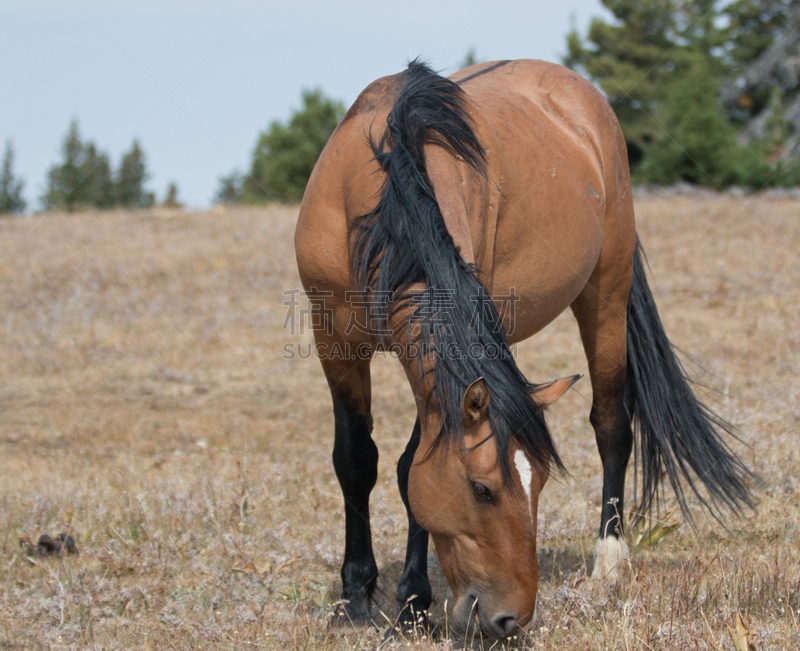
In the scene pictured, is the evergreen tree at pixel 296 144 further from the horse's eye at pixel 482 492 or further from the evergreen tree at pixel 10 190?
the horse's eye at pixel 482 492

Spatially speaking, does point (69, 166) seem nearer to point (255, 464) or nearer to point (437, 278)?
point (255, 464)

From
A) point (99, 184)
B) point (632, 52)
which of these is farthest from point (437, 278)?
point (99, 184)

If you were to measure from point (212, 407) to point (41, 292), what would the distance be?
551 centimetres

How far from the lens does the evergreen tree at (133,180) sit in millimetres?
50438

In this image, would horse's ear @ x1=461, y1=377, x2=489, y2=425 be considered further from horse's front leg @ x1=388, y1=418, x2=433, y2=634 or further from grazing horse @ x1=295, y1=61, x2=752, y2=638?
horse's front leg @ x1=388, y1=418, x2=433, y2=634

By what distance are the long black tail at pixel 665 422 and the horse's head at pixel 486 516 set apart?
75.9 inches

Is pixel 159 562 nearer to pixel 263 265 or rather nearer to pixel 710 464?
pixel 710 464

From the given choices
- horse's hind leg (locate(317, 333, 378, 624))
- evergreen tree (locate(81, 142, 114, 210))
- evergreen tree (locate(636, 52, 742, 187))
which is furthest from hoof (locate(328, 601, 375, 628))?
evergreen tree (locate(81, 142, 114, 210))

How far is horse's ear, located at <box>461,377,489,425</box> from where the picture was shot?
227cm

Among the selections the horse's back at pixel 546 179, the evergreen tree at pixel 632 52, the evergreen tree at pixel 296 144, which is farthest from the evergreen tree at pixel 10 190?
the horse's back at pixel 546 179

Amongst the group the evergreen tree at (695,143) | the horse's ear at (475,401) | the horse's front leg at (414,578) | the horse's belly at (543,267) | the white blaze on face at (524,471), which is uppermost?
the evergreen tree at (695,143)

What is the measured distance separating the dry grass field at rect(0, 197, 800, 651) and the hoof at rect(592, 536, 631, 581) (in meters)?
0.08

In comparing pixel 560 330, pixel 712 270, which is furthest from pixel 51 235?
pixel 712 270

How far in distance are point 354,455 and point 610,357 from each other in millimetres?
1617
